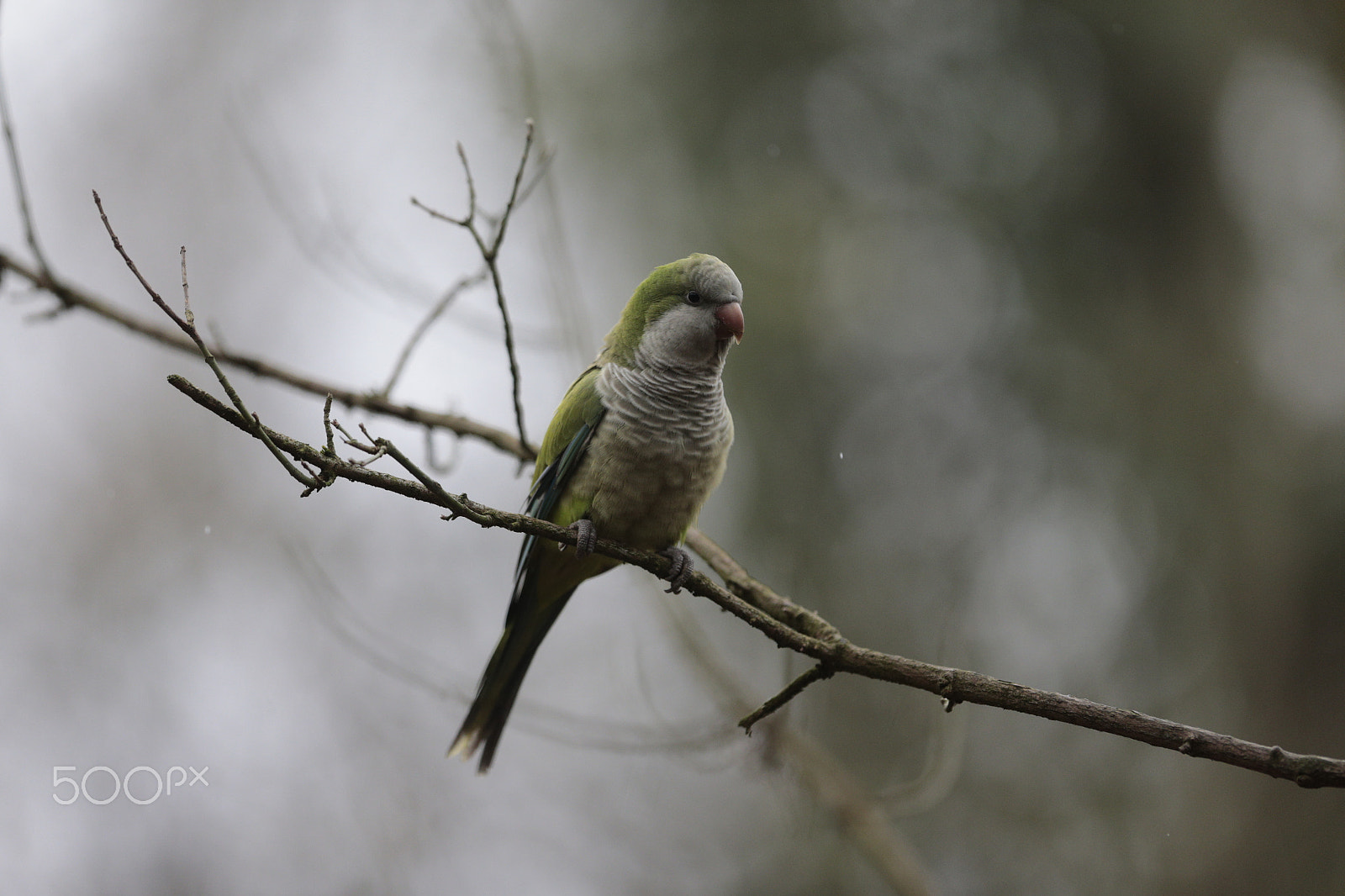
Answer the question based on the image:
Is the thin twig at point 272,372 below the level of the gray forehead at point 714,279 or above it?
below

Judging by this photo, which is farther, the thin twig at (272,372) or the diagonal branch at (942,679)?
the thin twig at (272,372)

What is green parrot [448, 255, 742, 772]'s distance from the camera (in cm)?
312

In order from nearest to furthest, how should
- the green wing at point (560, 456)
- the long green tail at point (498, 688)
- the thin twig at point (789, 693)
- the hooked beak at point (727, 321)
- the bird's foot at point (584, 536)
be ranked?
the thin twig at point (789, 693), the bird's foot at point (584, 536), the hooked beak at point (727, 321), the green wing at point (560, 456), the long green tail at point (498, 688)

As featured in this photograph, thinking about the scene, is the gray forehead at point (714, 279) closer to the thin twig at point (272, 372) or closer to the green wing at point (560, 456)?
the green wing at point (560, 456)

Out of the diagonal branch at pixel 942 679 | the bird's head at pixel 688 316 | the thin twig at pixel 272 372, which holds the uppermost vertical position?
the bird's head at pixel 688 316

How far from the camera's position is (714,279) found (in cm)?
310

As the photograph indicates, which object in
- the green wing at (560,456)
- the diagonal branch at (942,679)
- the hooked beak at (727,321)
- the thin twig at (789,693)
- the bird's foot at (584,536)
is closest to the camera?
the diagonal branch at (942,679)

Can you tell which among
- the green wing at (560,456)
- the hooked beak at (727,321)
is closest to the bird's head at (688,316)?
the hooked beak at (727,321)

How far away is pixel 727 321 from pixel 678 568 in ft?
2.84

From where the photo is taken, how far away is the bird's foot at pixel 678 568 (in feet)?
9.73

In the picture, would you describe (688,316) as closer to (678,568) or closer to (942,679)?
(678,568)

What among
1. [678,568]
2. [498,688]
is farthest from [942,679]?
[498,688]

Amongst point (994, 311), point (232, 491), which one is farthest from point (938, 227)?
point (232, 491)

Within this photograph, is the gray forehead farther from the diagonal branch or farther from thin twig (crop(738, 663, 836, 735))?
thin twig (crop(738, 663, 836, 735))
